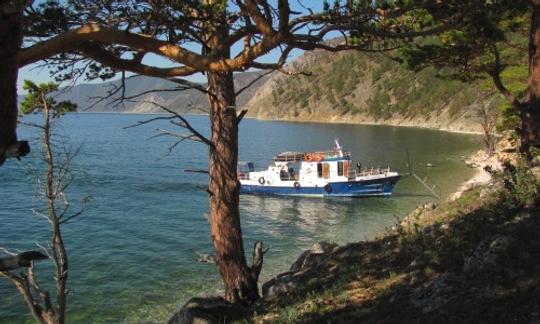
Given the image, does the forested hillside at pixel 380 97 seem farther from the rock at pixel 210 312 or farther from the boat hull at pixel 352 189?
the rock at pixel 210 312

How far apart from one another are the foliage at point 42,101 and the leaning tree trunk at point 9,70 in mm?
5934

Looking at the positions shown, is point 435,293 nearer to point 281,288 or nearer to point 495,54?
point 281,288

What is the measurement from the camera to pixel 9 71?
10.3 feet

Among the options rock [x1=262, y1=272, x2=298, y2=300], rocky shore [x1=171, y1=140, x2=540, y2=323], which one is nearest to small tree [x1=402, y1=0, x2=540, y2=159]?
rocky shore [x1=171, y1=140, x2=540, y2=323]

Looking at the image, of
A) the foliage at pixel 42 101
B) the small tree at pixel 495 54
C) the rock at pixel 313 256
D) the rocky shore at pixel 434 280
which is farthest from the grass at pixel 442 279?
the foliage at pixel 42 101

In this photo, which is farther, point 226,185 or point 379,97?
point 379,97

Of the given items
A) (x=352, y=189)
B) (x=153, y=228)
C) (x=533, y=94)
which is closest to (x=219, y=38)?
(x=533, y=94)

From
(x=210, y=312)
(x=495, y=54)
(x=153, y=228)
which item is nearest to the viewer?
(x=210, y=312)

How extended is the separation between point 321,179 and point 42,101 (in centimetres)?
2806

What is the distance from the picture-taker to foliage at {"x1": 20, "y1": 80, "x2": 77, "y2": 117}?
29.1 feet

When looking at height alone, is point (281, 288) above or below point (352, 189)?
above

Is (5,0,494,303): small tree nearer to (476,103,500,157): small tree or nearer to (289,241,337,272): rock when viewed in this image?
(289,241,337,272): rock

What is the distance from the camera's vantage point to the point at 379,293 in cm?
650

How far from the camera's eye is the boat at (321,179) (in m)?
A: 35.0
